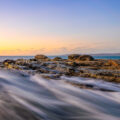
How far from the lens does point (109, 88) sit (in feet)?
10.2

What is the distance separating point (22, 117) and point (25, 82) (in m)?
1.94

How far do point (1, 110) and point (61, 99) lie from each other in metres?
0.94

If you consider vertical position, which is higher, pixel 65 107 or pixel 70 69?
pixel 70 69

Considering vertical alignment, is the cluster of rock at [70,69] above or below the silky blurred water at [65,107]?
above

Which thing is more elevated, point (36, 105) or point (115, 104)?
point (36, 105)

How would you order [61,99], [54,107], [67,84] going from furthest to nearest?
1. [67,84]
2. [61,99]
3. [54,107]

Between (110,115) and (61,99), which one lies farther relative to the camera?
(61,99)

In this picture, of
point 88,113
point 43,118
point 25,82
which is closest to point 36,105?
point 43,118

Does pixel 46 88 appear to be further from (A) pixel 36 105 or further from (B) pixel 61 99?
(A) pixel 36 105

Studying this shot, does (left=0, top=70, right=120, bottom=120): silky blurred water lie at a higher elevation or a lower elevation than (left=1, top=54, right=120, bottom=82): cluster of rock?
lower

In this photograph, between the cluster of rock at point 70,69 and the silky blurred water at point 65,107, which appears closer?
the silky blurred water at point 65,107

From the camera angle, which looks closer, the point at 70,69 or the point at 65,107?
the point at 65,107

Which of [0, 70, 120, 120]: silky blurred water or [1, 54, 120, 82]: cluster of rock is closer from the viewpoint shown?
[0, 70, 120, 120]: silky blurred water

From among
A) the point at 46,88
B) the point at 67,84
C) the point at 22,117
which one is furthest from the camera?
the point at 67,84
